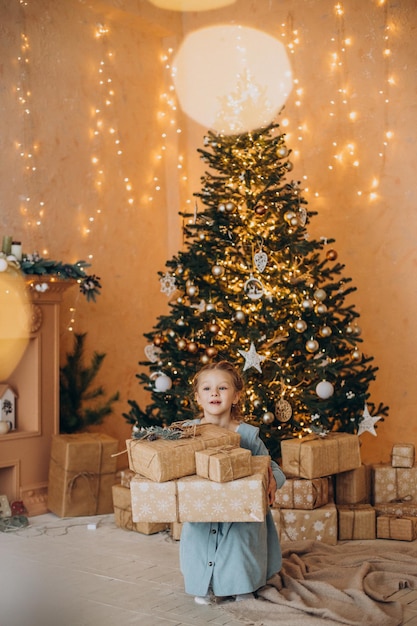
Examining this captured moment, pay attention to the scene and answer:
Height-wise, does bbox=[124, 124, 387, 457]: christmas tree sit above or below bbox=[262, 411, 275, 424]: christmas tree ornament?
above

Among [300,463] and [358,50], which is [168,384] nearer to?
[300,463]

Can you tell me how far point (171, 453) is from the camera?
3180 millimetres

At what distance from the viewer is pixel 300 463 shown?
4555 mm

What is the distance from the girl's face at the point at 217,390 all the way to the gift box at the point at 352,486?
1496mm

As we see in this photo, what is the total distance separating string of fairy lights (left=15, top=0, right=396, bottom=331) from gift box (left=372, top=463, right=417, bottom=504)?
2032 mm

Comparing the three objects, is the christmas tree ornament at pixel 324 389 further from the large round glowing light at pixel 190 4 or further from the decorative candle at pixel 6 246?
the large round glowing light at pixel 190 4

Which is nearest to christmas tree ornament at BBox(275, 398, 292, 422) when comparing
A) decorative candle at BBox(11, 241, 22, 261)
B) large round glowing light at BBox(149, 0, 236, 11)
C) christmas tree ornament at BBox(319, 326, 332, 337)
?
christmas tree ornament at BBox(319, 326, 332, 337)

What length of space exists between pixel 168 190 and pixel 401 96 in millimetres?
2109

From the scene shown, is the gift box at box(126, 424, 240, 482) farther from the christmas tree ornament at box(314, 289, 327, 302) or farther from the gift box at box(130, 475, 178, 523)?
the christmas tree ornament at box(314, 289, 327, 302)

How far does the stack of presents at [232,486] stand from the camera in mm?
3145

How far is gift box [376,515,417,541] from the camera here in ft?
15.0

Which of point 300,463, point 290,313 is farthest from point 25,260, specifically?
point 300,463

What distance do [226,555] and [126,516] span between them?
1.53m

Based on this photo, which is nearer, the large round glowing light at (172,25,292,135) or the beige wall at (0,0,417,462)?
the beige wall at (0,0,417,462)
